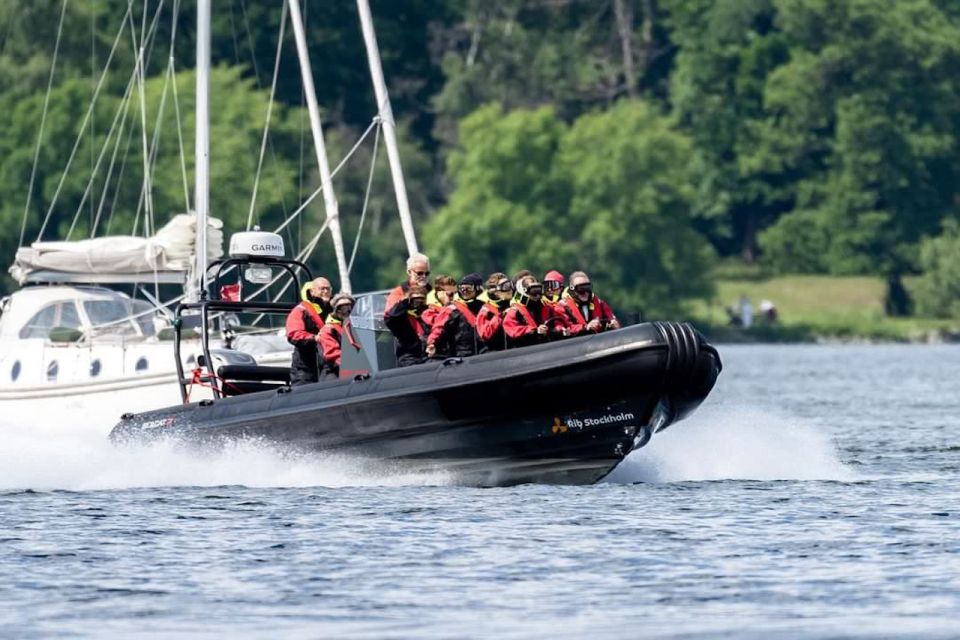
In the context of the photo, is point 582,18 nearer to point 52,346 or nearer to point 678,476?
point 52,346

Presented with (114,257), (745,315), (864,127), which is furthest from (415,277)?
(864,127)

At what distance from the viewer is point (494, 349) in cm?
2238

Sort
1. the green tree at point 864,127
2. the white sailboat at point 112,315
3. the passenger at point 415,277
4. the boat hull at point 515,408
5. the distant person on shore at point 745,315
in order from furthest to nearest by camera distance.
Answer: the green tree at point 864,127, the distant person on shore at point 745,315, the white sailboat at point 112,315, the passenger at point 415,277, the boat hull at point 515,408

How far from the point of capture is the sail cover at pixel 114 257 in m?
34.7

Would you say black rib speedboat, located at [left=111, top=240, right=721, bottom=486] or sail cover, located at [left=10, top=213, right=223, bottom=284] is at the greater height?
sail cover, located at [left=10, top=213, right=223, bottom=284]

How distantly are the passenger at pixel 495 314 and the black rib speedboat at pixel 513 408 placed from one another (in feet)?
1.26

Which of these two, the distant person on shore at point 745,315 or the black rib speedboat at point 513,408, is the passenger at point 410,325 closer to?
the black rib speedboat at point 513,408

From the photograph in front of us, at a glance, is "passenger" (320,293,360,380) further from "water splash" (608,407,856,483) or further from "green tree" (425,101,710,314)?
"green tree" (425,101,710,314)

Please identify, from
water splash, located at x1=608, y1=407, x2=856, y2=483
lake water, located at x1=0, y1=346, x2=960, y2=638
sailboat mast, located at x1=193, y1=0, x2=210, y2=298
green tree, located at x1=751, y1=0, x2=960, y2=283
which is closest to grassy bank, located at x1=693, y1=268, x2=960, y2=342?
green tree, located at x1=751, y1=0, x2=960, y2=283

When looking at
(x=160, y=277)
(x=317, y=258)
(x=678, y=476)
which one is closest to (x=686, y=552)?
(x=678, y=476)

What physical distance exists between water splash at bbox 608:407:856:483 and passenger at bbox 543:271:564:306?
2.00m

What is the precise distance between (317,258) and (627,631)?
6418cm

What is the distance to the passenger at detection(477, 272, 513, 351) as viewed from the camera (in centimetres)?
2220

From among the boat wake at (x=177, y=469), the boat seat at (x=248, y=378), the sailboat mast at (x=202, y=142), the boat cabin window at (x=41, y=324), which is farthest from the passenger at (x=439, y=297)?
the boat cabin window at (x=41, y=324)
